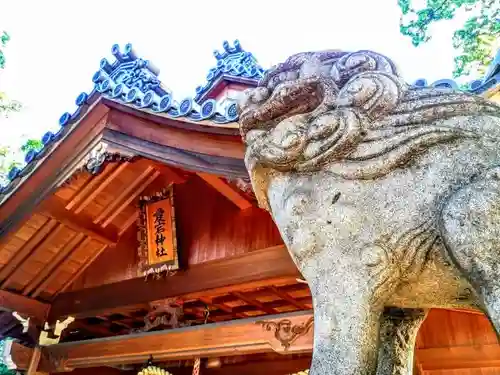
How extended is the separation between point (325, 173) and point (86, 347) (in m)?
5.04

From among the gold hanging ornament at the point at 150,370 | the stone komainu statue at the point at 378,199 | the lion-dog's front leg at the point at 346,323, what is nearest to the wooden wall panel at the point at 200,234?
the gold hanging ornament at the point at 150,370

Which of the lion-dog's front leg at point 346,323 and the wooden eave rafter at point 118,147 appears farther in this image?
the wooden eave rafter at point 118,147

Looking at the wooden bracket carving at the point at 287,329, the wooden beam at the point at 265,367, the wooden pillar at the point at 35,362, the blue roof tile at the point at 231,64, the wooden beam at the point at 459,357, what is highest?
the blue roof tile at the point at 231,64

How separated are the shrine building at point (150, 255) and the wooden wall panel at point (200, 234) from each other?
0.7 inches

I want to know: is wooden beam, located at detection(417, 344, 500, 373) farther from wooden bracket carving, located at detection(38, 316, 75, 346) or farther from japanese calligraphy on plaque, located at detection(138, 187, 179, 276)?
wooden bracket carving, located at detection(38, 316, 75, 346)

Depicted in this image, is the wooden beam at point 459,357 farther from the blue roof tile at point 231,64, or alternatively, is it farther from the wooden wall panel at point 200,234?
the blue roof tile at point 231,64

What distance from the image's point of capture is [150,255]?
540 cm

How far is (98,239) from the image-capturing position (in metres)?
6.12

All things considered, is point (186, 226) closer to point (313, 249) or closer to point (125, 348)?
point (125, 348)

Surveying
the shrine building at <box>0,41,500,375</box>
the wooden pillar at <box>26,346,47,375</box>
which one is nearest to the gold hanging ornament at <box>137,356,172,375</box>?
the shrine building at <box>0,41,500,375</box>

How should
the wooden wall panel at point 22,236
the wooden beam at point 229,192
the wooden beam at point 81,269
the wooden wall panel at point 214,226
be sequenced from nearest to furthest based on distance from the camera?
the wooden beam at point 229,192, the wooden wall panel at point 214,226, the wooden wall panel at point 22,236, the wooden beam at point 81,269

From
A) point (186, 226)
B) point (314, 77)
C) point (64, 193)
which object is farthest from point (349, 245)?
point (64, 193)

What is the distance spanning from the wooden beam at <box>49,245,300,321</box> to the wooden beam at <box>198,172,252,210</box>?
0.63m

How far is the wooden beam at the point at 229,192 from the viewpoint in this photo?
15.6 ft
